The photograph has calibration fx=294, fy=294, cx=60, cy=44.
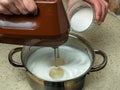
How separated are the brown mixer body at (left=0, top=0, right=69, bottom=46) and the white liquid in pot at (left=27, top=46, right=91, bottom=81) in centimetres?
14

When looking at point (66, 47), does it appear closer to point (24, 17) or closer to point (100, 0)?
point (100, 0)

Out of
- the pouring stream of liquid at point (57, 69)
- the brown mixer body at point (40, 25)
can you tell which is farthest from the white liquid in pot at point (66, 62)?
the brown mixer body at point (40, 25)

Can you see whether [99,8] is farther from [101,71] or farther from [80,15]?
[101,71]

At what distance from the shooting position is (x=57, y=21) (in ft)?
1.77

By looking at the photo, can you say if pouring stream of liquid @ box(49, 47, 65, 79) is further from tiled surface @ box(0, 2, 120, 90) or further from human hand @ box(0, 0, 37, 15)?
human hand @ box(0, 0, 37, 15)

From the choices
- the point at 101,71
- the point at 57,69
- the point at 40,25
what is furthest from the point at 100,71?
the point at 40,25

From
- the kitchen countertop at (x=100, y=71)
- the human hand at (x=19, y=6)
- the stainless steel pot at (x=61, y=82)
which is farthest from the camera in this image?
the kitchen countertop at (x=100, y=71)

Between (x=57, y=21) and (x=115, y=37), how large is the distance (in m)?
0.37

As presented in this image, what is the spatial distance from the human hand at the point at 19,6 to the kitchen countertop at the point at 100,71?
0.25 m

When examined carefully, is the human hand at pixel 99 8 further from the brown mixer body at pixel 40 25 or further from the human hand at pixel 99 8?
the brown mixer body at pixel 40 25

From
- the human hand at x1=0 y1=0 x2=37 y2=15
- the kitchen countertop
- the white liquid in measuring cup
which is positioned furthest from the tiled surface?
the human hand at x1=0 y1=0 x2=37 y2=15

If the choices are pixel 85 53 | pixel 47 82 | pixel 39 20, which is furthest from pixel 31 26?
pixel 85 53

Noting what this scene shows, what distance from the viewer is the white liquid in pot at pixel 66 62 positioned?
690mm

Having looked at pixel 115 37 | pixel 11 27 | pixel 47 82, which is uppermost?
A: pixel 11 27
